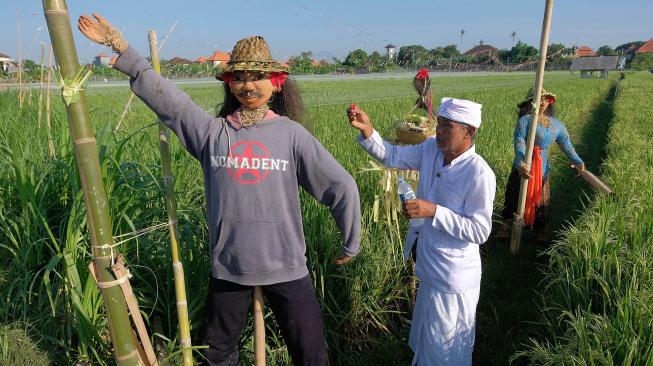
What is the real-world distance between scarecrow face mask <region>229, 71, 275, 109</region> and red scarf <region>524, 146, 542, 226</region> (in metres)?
3.02

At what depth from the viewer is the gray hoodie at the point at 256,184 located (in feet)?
4.89

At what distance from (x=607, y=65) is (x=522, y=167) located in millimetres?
66175

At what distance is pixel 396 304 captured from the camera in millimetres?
2732

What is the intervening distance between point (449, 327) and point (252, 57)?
1388mm

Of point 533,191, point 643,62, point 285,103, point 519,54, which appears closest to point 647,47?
point 643,62

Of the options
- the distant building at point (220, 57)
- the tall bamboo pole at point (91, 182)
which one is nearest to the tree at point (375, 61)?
the distant building at point (220, 57)

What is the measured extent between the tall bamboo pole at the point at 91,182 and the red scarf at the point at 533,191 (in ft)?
11.0

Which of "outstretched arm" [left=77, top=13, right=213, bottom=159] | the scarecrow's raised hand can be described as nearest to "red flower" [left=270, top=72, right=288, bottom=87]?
"outstretched arm" [left=77, top=13, right=213, bottom=159]

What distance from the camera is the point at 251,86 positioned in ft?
4.89

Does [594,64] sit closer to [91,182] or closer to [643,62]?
[643,62]

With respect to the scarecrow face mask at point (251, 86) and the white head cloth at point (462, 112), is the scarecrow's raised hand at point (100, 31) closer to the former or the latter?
the scarecrow face mask at point (251, 86)

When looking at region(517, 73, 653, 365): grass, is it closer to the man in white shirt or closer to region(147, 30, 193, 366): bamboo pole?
the man in white shirt

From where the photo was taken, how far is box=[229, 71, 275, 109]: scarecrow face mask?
4.91ft

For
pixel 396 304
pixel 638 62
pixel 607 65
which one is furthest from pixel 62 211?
pixel 638 62
